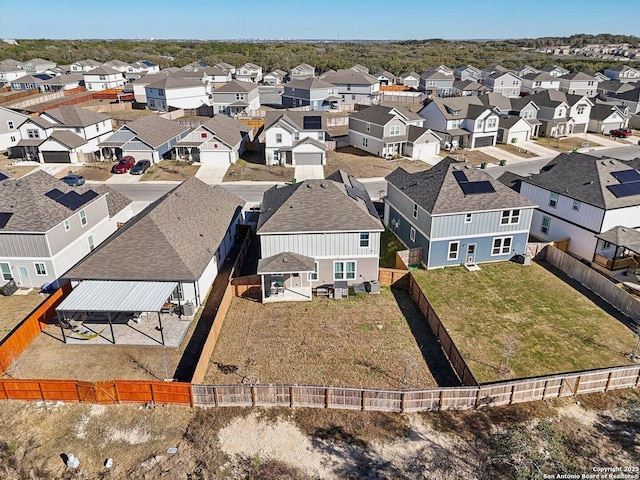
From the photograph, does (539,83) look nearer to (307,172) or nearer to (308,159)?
(308,159)

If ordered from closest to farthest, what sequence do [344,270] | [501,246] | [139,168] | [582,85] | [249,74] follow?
1. [344,270]
2. [501,246]
3. [139,168]
4. [582,85]
5. [249,74]

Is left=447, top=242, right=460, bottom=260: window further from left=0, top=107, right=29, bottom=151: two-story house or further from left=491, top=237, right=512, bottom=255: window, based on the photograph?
left=0, top=107, right=29, bottom=151: two-story house

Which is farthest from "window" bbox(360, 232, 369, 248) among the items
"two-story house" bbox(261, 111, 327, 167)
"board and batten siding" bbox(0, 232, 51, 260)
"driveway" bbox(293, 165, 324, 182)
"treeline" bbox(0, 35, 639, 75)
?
"treeline" bbox(0, 35, 639, 75)

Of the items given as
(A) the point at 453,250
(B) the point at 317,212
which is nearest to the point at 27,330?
(B) the point at 317,212

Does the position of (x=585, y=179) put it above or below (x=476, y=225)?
above

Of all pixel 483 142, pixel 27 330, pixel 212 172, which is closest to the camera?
pixel 27 330

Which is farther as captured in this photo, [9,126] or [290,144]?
[9,126]

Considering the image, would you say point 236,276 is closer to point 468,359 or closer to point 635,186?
point 468,359

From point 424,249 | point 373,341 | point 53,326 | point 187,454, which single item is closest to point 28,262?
point 53,326
